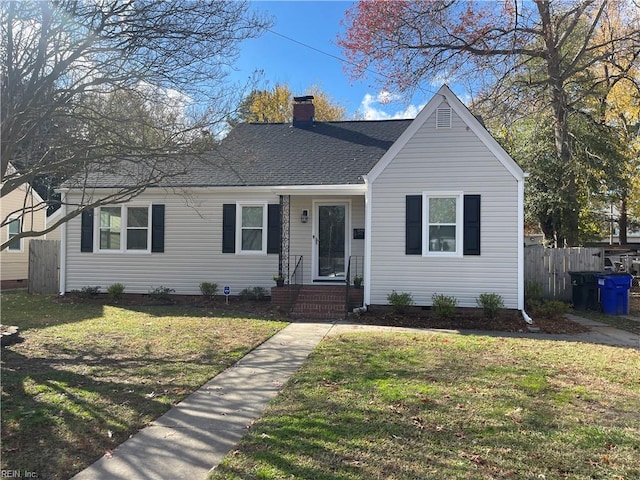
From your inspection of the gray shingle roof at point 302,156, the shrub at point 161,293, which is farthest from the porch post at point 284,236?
the shrub at point 161,293

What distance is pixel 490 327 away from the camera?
31.6ft

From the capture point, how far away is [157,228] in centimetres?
1327

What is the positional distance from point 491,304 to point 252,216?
6.91m

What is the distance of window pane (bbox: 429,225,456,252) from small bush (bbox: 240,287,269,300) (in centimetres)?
483

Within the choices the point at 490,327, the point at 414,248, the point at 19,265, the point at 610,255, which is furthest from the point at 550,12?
the point at 19,265

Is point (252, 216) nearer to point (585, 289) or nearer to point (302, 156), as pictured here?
point (302, 156)

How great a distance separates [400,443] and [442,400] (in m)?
1.24

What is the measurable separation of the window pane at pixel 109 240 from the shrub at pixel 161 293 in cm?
188

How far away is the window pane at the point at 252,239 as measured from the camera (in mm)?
12852

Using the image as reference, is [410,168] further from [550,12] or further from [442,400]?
[550,12]

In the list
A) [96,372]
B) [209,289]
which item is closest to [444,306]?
[209,289]

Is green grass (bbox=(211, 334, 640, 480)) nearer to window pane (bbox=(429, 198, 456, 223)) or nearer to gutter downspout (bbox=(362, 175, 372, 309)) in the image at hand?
gutter downspout (bbox=(362, 175, 372, 309))

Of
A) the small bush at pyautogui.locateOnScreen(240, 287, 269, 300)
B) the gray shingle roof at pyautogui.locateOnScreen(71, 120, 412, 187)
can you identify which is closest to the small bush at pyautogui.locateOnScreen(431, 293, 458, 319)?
the gray shingle roof at pyautogui.locateOnScreen(71, 120, 412, 187)

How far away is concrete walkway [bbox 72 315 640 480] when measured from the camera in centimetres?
340
